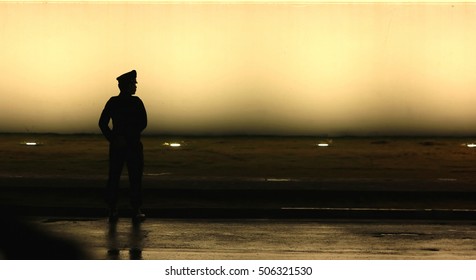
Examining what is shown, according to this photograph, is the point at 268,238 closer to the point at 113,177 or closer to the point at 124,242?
the point at 124,242

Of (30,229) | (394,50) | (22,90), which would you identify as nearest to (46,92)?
(22,90)

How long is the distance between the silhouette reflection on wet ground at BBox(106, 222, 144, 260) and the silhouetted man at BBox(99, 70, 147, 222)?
0.54 metres

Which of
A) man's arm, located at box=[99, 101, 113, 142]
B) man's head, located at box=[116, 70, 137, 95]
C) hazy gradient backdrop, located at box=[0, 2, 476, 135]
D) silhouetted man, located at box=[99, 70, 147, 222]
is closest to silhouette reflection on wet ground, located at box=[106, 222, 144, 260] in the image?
silhouetted man, located at box=[99, 70, 147, 222]

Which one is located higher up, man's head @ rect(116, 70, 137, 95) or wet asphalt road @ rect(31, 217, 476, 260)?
man's head @ rect(116, 70, 137, 95)

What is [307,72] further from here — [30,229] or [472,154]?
[30,229]

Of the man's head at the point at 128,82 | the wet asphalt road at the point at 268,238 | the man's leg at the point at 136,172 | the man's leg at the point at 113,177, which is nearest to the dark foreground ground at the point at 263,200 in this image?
the wet asphalt road at the point at 268,238

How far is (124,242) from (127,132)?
2.01m

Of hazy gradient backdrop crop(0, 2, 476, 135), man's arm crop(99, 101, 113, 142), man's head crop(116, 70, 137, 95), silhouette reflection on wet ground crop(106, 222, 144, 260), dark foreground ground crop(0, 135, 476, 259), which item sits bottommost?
silhouette reflection on wet ground crop(106, 222, 144, 260)

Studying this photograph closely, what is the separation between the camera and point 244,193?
16.2 meters

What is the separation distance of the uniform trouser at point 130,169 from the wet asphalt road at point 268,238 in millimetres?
318

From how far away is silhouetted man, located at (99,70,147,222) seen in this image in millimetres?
13898

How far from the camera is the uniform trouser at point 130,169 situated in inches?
549

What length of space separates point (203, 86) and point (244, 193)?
33.5 feet

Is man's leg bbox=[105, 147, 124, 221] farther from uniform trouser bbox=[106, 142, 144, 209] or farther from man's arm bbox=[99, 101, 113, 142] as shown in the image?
man's arm bbox=[99, 101, 113, 142]
